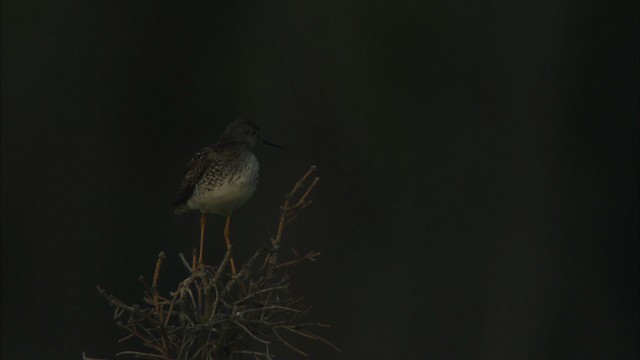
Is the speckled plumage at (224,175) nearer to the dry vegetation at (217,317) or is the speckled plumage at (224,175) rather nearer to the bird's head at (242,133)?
the bird's head at (242,133)

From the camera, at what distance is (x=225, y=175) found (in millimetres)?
2359

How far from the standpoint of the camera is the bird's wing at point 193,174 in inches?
97.1

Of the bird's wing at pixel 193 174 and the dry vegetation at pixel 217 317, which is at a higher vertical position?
the dry vegetation at pixel 217 317

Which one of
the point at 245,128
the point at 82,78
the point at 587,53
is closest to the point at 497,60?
the point at 587,53

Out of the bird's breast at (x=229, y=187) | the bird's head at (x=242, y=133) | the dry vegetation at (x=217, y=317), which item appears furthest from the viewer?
the bird's head at (x=242, y=133)

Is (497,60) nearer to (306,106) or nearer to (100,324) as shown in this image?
(306,106)

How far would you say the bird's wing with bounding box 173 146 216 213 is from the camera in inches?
97.1

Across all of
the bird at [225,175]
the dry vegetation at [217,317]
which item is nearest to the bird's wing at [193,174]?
the bird at [225,175]

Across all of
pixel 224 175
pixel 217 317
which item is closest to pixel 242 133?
pixel 224 175

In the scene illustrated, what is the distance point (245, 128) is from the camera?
242cm

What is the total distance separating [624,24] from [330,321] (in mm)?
1544

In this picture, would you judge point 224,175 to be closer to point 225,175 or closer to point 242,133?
point 225,175

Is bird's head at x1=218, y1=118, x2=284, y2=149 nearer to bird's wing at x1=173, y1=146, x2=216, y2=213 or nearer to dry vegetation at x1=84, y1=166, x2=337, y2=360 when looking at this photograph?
bird's wing at x1=173, y1=146, x2=216, y2=213

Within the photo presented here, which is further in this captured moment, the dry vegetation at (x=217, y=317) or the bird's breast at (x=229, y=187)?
the bird's breast at (x=229, y=187)
